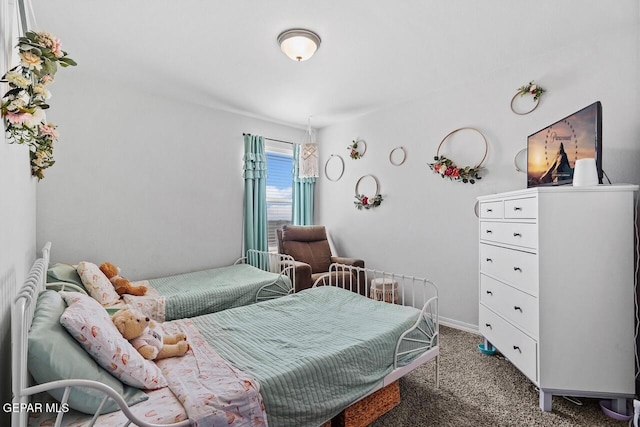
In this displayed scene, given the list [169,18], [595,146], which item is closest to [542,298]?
[595,146]

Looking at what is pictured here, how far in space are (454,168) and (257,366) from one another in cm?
262

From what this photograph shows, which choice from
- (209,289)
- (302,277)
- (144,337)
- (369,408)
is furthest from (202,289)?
(369,408)

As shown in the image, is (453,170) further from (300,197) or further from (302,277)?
(300,197)

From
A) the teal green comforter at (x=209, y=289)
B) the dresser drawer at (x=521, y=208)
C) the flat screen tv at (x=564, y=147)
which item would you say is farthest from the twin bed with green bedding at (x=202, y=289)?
the flat screen tv at (x=564, y=147)

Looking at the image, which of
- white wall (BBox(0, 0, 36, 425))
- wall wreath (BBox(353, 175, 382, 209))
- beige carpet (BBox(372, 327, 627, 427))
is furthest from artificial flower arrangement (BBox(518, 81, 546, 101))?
white wall (BBox(0, 0, 36, 425))

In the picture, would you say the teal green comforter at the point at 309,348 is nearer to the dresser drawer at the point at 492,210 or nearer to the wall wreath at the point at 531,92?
the dresser drawer at the point at 492,210

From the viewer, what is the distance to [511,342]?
6.86ft

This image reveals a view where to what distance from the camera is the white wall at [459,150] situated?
2.22 metres

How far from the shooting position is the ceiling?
6.26 feet

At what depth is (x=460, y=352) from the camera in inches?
101

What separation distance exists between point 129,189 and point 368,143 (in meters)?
2.82

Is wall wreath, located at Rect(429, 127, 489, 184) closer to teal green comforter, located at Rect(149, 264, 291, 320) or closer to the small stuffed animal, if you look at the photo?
teal green comforter, located at Rect(149, 264, 291, 320)

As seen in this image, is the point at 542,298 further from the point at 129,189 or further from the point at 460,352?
the point at 129,189

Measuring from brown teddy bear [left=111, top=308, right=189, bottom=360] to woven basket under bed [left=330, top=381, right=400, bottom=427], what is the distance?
2.80 feet
